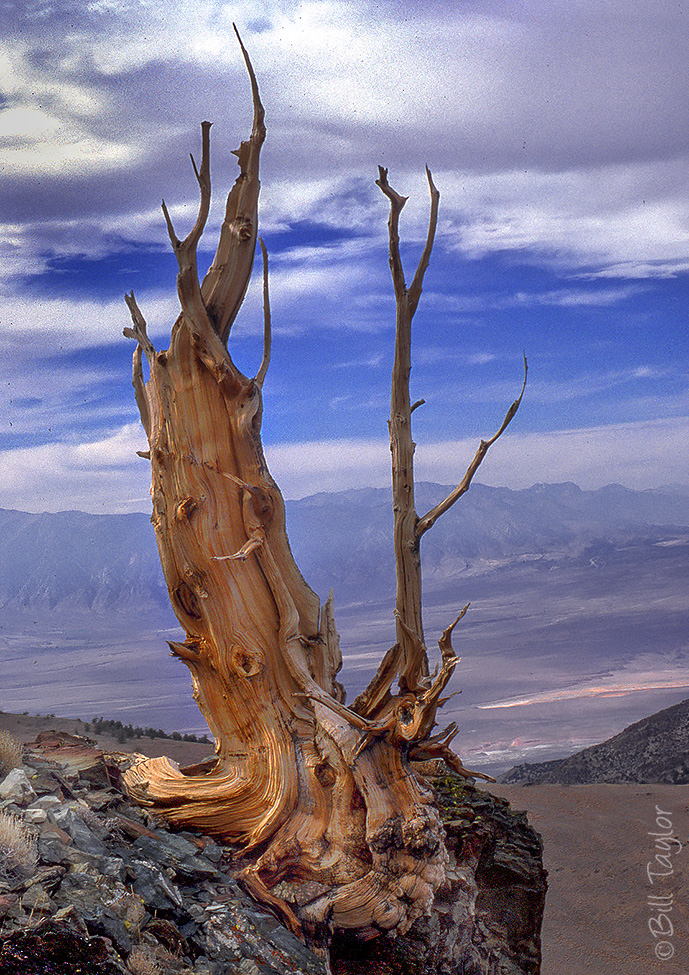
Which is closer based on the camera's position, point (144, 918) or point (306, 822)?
point (144, 918)

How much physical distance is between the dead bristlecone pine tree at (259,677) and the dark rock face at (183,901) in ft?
1.07

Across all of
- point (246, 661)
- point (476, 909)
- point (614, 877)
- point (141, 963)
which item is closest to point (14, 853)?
point (141, 963)

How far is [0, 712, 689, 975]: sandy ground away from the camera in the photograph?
11.5 metres

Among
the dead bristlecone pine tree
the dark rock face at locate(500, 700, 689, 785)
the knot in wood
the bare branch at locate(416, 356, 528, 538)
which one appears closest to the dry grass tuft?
the dead bristlecone pine tree

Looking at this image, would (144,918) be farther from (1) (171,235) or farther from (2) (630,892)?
(2) (630,892)

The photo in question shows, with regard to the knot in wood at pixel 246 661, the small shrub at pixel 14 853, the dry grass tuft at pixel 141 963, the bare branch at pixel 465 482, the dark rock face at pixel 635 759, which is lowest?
the dark rock face at pixel 635 759

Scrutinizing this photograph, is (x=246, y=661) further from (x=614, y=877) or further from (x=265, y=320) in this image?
(x=614, y=877)

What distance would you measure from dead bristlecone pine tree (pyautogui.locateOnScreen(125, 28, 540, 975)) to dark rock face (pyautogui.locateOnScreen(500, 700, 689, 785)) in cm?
1308

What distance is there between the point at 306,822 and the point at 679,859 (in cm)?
1008

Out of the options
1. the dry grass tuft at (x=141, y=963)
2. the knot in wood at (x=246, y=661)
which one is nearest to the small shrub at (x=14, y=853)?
the dry grass tuft at (x=141, y=963)

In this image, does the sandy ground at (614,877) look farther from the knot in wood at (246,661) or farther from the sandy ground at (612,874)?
the knot in wood at (246,661)

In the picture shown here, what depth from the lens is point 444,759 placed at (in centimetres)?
877

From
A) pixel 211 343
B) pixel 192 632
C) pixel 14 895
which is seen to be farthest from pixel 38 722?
pixel 14 895

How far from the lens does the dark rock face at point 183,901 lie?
4.27m
